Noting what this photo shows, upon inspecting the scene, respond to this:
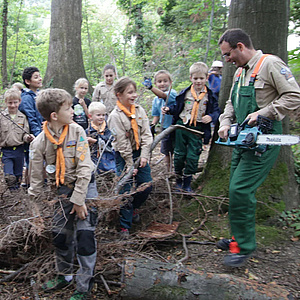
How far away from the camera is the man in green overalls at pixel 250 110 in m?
2.85

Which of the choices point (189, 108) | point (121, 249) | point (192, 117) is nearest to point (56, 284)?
point (121, 249)

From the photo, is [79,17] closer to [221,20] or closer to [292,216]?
[221,20]

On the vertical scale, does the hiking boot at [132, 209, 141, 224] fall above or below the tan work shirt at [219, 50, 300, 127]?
below

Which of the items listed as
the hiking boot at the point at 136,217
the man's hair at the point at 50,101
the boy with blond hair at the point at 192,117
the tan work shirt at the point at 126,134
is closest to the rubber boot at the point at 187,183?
the boy with blond hair at the point at 192,117

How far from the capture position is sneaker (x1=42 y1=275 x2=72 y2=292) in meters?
3.03

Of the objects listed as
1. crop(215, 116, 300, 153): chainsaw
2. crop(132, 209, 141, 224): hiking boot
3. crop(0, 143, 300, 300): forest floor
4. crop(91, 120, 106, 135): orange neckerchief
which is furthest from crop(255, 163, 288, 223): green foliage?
crop(91, 120, 106, 135): orange neckerchief

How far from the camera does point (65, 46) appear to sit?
10.2m

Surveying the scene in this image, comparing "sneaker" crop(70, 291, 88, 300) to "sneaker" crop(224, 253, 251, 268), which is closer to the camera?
"sneaker" crop(70, 291, 88, 300)

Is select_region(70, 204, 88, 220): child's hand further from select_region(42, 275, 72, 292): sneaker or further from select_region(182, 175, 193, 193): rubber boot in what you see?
select_region(182, 175, 193, 193): rubber boot

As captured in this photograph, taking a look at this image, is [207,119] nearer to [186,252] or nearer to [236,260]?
[186,252]

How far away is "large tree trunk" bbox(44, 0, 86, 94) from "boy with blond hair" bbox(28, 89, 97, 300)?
741 cm

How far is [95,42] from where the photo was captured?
54.6 ft

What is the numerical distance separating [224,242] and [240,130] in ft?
3.81

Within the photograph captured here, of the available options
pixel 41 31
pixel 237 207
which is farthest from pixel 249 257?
pixel 41 31
